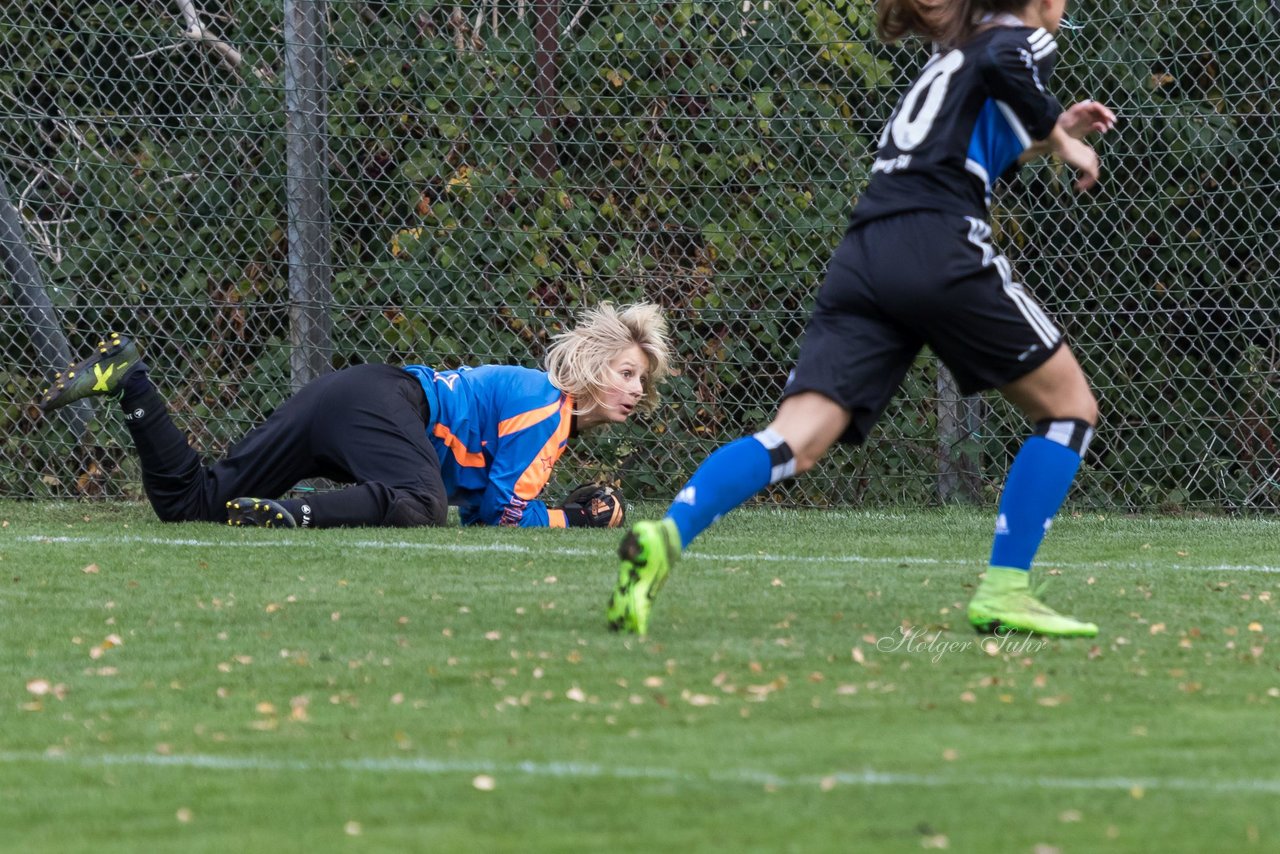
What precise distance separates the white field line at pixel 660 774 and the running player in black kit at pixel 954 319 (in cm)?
109

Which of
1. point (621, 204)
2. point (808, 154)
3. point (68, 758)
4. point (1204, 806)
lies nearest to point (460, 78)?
point (621, 204)

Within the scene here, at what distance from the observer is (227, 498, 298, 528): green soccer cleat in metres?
6.11

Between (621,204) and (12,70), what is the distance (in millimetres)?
2885

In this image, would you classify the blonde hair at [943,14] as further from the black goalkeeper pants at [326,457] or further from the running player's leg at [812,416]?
the black goalkeeper pants at [326,457]

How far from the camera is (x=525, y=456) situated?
6.30 metres

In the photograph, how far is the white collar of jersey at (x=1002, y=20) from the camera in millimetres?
3768

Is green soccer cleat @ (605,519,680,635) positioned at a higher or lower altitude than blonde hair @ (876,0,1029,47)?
lower

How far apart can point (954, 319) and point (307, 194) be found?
4641 millimetres

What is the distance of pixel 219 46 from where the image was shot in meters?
8.13

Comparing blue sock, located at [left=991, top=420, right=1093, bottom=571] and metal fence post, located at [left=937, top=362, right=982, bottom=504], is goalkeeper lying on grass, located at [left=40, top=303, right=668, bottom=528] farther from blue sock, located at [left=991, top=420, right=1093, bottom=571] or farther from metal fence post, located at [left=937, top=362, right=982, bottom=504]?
blue sock, located at [left=991, top=420, right=1093, bottom=571]

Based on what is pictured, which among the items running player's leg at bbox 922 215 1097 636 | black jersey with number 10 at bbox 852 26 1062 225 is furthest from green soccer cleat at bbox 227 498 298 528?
running player's leg at bbox 922 215 1097 636

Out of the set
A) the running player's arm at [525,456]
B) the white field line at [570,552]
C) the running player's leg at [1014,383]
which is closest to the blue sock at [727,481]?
the running player's leg at [1014,383]

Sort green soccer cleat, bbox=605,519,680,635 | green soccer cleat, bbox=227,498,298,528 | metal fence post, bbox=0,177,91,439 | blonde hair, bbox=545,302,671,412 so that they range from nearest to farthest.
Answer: green soccer cleat, bbox=605,519,680,635 < green soccer cleat, bbox=227,498,298,528 < blonde hair, bbox=545,302,671,412 < metal fence post, bbox=0,177,91,439

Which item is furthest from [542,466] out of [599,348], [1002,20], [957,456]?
[1002,20]
